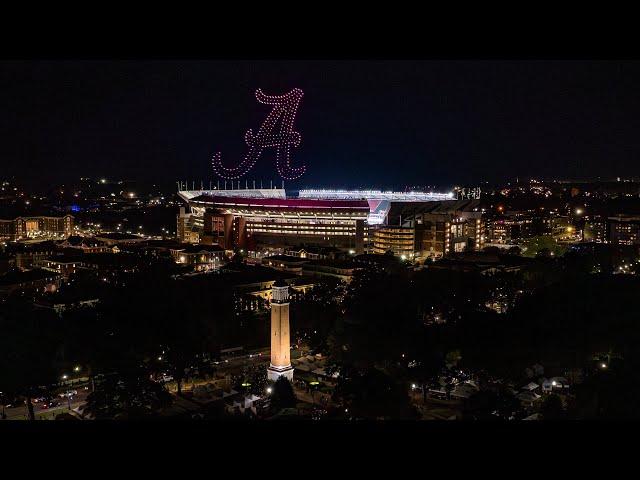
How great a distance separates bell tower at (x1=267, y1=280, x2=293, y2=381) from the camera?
6715 mm

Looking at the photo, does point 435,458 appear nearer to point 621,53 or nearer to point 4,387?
point 621,53

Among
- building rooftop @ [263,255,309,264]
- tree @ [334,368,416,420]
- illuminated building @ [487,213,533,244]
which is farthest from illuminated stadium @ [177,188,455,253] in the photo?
tree @ [334,368,416,420]

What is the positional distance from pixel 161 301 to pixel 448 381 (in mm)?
4105

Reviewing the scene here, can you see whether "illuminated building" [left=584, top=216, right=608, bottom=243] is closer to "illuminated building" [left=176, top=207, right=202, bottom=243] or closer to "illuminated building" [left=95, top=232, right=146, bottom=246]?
"illuminated building" [left=176, top=207, right=202, bottom=243]

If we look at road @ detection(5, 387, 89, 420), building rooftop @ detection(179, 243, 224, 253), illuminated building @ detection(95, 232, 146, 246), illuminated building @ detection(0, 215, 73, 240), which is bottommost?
road @ detection(5, 387, 89, 420)

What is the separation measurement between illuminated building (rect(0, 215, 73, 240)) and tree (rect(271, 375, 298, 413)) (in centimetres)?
1875

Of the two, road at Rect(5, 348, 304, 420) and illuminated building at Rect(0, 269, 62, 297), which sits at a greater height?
illuminated building at Rect(0, 269, 62, 297)

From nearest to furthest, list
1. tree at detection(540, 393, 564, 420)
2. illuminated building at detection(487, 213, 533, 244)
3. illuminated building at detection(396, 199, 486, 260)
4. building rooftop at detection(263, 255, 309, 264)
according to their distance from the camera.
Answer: tree at detection(540, 393, 564, 420), building rooftop at detection(263, 255, 309, 264), illuminated building at detection(396, 199, 486, 260), illuminated building at detection(487, 213, 533, 244)

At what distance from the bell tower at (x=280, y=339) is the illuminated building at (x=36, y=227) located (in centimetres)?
1753

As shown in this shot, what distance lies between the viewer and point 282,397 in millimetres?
5531

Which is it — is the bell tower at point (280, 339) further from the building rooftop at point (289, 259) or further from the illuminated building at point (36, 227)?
the illuminated building at point (36, 227)

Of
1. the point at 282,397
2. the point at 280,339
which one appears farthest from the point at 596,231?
the point at 282,397

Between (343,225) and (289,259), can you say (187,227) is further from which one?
(289,259)

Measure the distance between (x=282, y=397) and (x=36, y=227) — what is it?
20.2m
